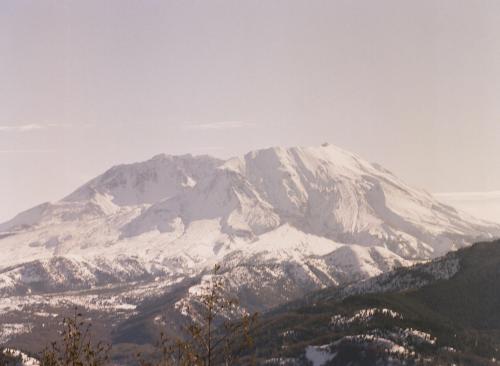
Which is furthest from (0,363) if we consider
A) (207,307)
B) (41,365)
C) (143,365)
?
(207,307)

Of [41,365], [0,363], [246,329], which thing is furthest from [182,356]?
[0,363]

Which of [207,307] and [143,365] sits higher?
[207,307]

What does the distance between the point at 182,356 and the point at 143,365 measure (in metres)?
3.21

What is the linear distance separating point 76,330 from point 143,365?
15.8 feet

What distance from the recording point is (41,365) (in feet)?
125

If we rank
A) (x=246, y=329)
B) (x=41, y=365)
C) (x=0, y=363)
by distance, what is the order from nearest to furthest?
(x=246, y=329), (x=41, y=365), (x=0, y=363)

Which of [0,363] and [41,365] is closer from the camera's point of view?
[41,365]

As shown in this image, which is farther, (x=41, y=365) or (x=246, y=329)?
(x=41, y=365)

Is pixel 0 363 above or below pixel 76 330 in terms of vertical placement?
below

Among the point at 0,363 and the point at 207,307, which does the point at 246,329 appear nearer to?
the point at 207,307

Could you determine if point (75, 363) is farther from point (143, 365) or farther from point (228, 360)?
point (228, 360)

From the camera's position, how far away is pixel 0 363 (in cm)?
4359

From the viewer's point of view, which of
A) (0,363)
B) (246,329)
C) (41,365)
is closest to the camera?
(246,329)

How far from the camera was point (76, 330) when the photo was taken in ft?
126
